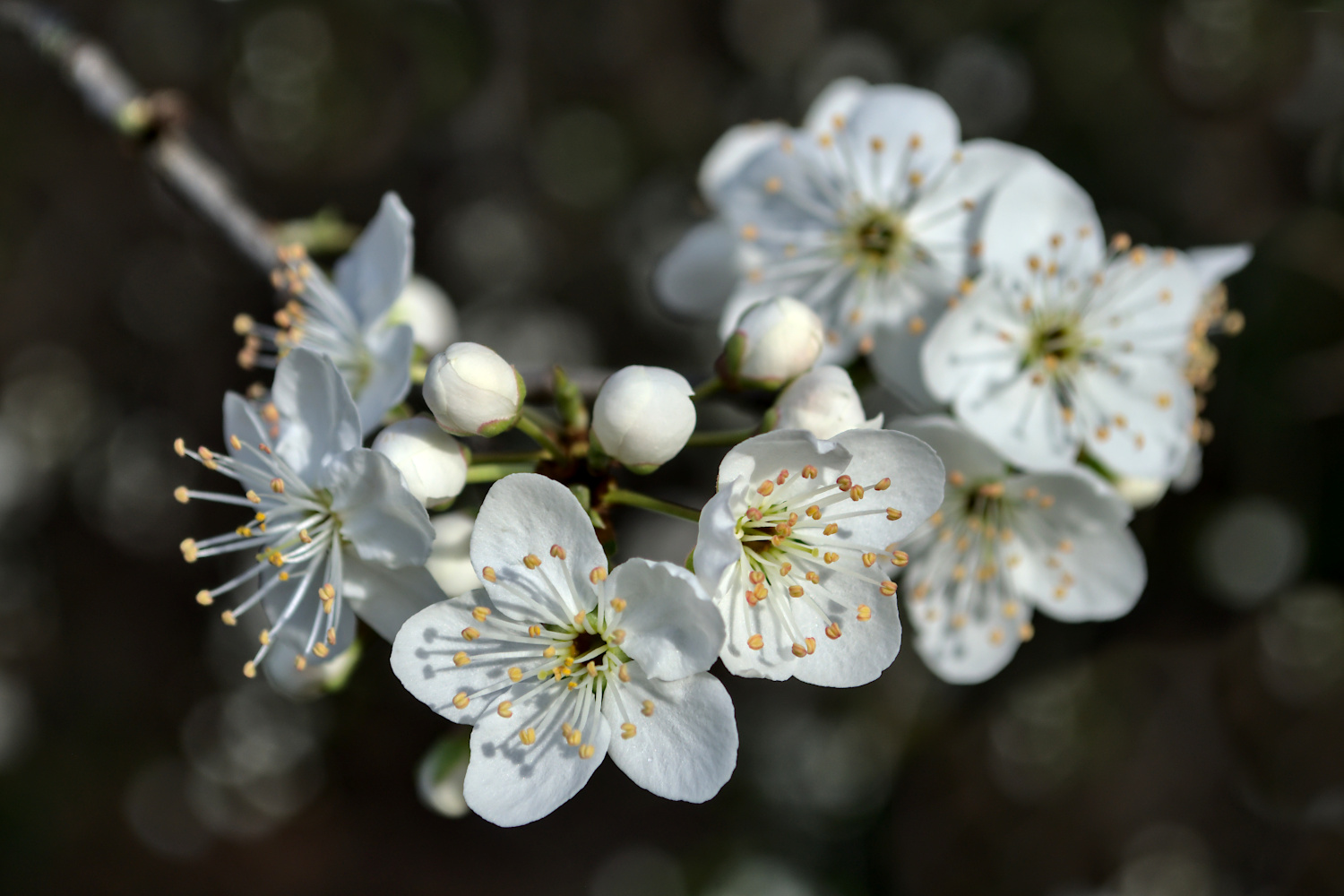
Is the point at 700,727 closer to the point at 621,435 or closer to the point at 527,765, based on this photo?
the point at 527,765

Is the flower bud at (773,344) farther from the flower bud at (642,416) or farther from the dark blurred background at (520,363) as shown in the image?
the dark blurred background at (520,363)

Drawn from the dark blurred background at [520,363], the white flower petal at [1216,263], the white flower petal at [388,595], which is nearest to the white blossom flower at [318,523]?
the white flower petal at [388,595]

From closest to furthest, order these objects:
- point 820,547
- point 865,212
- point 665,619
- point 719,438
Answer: point 665,619
point 820,547
point 719,438
point 865,212

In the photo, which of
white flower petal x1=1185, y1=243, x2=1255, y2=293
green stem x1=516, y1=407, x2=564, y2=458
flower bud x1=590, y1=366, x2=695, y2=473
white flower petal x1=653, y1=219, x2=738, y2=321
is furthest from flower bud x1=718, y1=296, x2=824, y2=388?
white flower petal x1=1185, y1=243, x2=1255, y2=293

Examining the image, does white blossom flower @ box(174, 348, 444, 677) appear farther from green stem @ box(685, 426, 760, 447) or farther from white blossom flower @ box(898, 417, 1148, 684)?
white blossom flower @ box(898, 417, 1148, 684)

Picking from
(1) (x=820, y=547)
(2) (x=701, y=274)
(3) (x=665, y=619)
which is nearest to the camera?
(3) (x=665, y=619)

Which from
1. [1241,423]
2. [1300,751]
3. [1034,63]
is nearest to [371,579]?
[1241,423]

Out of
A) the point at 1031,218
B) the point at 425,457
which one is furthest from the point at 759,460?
the point at 1031,218

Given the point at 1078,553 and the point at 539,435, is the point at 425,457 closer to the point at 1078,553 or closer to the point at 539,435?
the point at 539,435

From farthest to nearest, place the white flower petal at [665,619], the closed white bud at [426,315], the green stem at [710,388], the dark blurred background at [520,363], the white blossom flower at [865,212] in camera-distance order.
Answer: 1. the dark blurred background at [520,363]
2. the closed white bud at [426,315]
3. the white blossom flower at [865,212]
4. the green stem at [710,388]
5. the white flower petal at [665,619]
